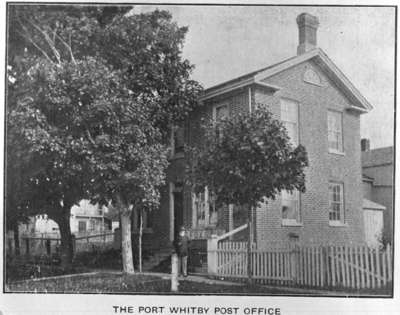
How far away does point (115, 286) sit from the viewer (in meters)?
8.41

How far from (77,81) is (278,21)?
3671 millimetres

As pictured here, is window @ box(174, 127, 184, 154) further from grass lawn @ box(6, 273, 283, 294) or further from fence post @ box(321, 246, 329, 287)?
fence post @ box(321, 246, 329, 287)

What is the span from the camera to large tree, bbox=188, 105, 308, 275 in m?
9.03

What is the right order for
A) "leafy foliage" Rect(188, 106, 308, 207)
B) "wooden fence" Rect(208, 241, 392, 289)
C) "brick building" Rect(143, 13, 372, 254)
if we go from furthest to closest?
"brick building" Rect(143, 13, 372, 254)
"leafy foliage" Rect(188, 106, 308, 207)
"wooden fence" Rect(208, 241, 392, 289)

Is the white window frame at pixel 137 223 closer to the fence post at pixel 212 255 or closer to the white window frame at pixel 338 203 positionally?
the fence post at pixel 212 255

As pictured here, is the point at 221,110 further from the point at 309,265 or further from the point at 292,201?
the point at 309,265

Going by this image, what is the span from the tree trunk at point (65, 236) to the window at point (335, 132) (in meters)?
6.06

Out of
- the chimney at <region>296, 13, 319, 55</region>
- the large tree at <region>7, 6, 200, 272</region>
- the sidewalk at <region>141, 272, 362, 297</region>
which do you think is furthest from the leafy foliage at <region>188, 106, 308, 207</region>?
the large tree at <region>7, 6, 200, 272</region>

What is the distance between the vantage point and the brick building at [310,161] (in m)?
11.4

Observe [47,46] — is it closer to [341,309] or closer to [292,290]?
[292,290]

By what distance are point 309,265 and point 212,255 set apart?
2.26 metres

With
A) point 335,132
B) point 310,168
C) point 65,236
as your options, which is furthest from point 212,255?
point 335,132

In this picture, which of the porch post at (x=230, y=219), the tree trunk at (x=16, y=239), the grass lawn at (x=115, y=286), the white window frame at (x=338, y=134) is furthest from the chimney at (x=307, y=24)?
the tree trunk at (x=16, y=239)

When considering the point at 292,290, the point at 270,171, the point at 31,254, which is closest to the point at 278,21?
the point at 270,171
